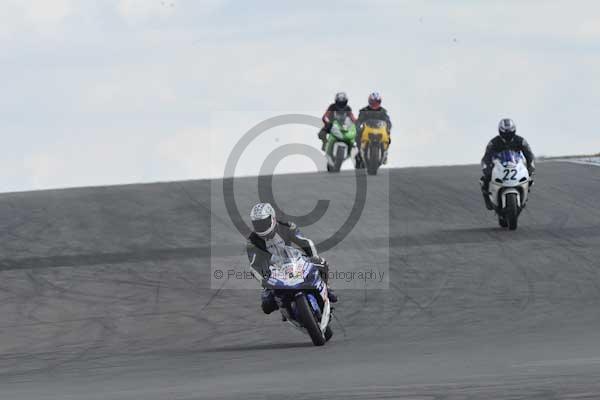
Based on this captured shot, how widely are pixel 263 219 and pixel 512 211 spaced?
9723 millimetres

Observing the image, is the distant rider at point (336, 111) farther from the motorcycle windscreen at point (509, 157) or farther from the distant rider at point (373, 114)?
the motorcycle windscreen at point (509, 157)

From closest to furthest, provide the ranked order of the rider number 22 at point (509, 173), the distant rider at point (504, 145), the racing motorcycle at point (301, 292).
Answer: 1. the racing motorcycle at point (301, 292)
2. the rider number 22 at point (509, 173)
3. the distant rider at point (504, 145)

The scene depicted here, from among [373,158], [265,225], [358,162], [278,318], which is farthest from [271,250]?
[358,162]

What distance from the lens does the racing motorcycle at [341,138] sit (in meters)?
32.4

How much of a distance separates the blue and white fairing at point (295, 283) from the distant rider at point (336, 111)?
1924cm

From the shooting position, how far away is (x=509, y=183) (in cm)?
2162

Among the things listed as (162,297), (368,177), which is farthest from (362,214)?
(162,297)

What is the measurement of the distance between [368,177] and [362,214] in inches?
217

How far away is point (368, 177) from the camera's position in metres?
30.0

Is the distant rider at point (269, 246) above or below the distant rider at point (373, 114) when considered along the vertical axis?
below

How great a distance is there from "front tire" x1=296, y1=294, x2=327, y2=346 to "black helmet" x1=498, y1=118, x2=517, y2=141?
9744 millimetres

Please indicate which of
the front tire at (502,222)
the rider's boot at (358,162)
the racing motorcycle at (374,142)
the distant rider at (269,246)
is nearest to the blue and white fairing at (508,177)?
the front tire at (502,222)

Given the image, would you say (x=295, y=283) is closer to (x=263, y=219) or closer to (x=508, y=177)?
(x=263, y=219)

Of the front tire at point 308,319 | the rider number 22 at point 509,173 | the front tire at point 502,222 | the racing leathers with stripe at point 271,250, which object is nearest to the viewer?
the front tire at point 308,319
